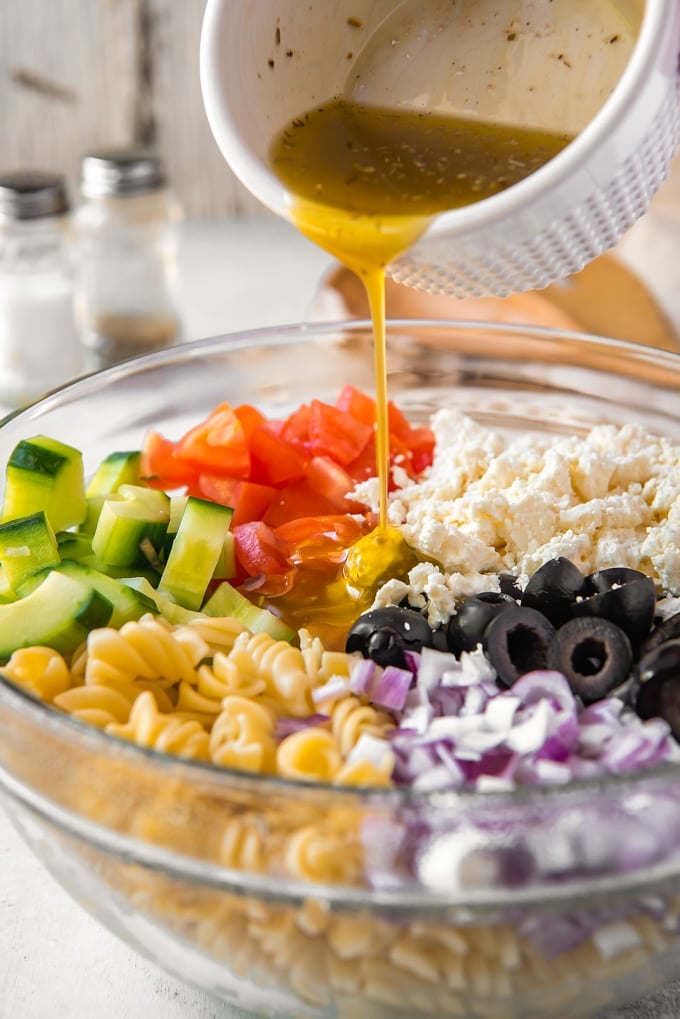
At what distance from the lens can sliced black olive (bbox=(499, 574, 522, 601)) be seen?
6.89 ft

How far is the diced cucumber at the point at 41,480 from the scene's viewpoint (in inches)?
88.4

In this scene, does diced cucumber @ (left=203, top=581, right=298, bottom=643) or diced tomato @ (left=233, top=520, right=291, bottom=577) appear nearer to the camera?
diced cucumber @ (left=203, top=581, right=298, bottom=643)

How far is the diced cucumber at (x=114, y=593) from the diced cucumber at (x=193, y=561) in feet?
0.39

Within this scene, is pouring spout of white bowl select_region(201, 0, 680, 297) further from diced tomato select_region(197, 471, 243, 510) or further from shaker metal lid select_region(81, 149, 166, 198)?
shaker metal lid select_region(81, 149, 166, 198)

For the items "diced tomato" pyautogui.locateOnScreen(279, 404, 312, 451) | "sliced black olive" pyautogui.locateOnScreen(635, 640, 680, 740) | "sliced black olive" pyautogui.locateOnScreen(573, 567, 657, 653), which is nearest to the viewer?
"sliced black olive" pyautogui.locateOnScreen(635, 640, 680, 740)

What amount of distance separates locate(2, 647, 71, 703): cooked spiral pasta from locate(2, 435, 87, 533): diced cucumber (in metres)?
0.47

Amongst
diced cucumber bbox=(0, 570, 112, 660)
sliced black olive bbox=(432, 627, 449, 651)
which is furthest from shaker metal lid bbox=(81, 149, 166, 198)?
sliced black olive bbox=(432, 627, 449, 651)

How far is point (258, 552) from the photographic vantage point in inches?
90.7

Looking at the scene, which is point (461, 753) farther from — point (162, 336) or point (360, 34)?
point (162, 336)

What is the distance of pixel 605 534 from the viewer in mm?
2219

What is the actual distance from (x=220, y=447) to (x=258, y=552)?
0.93ft

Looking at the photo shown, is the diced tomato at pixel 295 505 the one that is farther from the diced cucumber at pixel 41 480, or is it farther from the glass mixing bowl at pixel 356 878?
the glass mixing bowl at pixel 356 878

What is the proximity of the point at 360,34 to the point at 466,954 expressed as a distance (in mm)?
1557

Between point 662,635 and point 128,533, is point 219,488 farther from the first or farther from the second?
point 662,635
